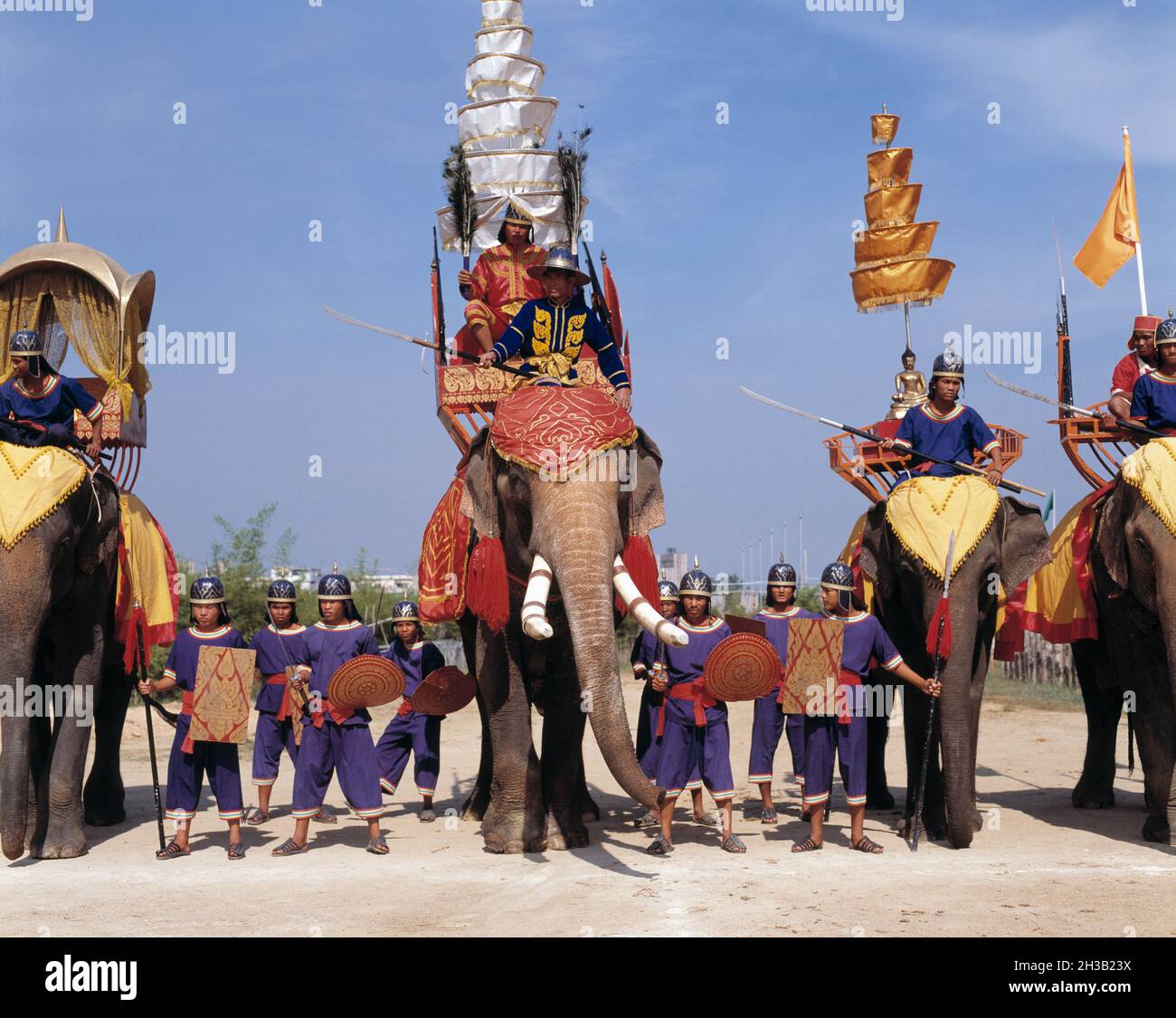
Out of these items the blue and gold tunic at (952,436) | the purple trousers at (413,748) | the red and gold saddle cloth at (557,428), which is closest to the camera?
the red and gold saddle cloth at (557,428)

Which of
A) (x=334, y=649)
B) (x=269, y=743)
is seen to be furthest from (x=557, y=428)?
(x=269, y=743)

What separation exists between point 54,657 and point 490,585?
10.7 ft

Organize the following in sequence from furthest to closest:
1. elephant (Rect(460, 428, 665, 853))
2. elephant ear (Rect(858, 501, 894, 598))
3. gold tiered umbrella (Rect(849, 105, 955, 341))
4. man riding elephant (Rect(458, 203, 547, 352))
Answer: gold tiered umbrella (Rect(849, 105, 955, 341))
man riding elephant (Rect(458, 203, 547, 352))
elephant ear (Rect(858, 501, 894, 598))
elephant (Rect(460, 428, 665, 853))

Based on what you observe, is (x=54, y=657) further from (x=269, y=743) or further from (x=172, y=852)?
(x=269, y=743)

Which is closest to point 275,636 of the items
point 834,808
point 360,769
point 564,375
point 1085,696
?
point 360,769

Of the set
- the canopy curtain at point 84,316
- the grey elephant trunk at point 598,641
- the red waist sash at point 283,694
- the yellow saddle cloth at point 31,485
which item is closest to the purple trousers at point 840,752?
the grey elephant trunk at point 598,641

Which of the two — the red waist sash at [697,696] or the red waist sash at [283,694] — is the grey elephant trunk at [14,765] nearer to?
the red waist sash at [283,694]

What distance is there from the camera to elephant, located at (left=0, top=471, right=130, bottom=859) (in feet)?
26.8

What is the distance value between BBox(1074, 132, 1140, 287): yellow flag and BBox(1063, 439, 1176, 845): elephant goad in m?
3.91

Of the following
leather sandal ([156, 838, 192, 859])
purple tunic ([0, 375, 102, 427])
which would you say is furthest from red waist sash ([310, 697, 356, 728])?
purple tunic ([0, 375, 102, 427])

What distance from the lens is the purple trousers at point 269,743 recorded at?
10156mm

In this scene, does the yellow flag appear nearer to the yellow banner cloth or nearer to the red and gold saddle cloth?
the yellow banner cloth

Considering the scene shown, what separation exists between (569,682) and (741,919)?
108 inches

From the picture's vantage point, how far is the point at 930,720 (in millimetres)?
8750
